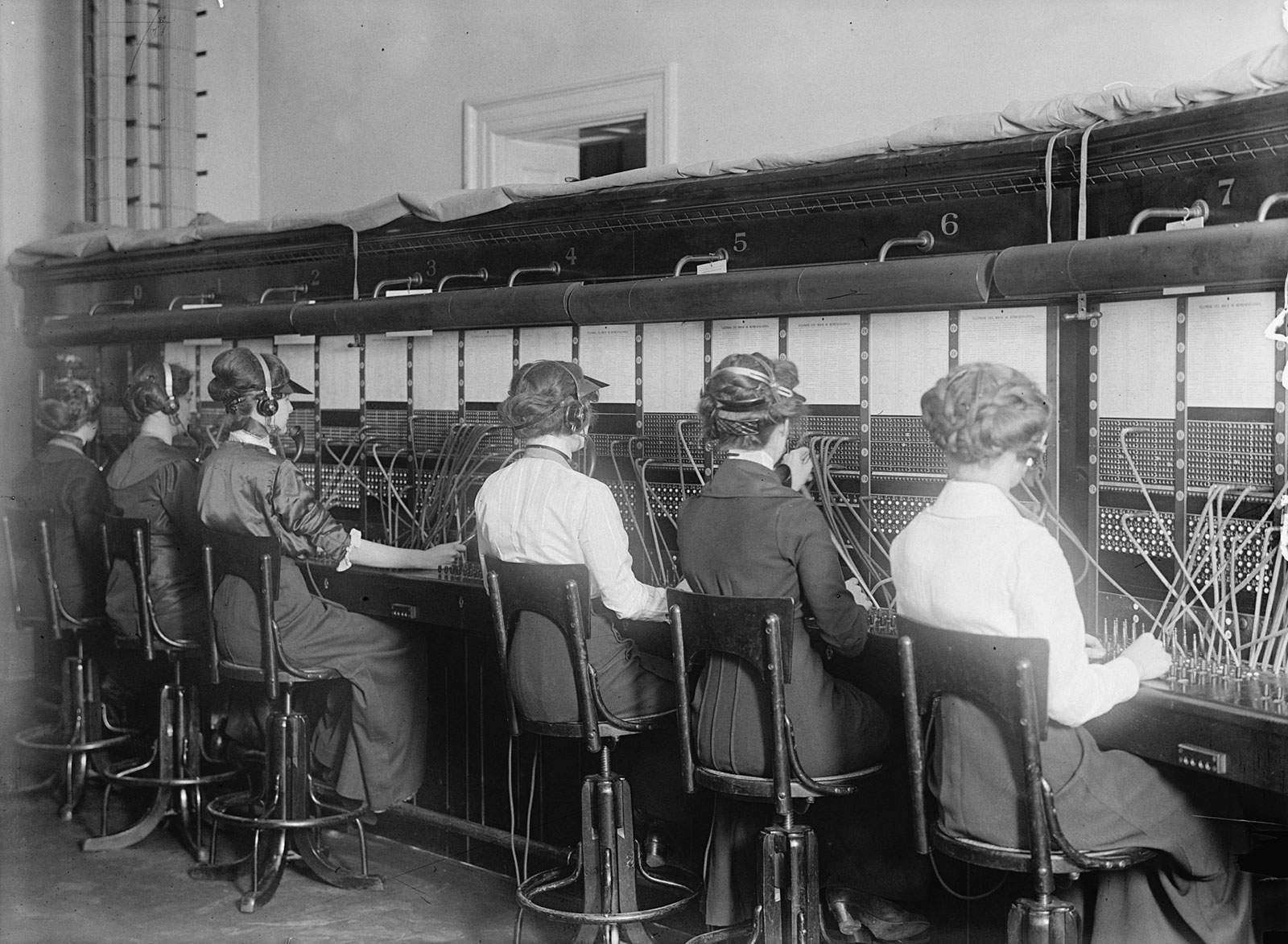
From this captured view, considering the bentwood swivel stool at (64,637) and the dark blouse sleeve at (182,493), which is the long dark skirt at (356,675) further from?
the bentwood swivel stool at (64,637)

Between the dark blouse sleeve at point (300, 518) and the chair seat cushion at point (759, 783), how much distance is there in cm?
156

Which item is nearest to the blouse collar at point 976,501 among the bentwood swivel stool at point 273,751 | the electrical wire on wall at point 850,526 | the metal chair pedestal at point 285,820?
the electrical wire on wall at point 850,526

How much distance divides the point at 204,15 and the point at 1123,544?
5908 millimetres

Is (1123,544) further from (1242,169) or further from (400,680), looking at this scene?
(400,680)

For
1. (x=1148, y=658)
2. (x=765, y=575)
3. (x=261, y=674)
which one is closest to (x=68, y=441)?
(x=261, y=674)

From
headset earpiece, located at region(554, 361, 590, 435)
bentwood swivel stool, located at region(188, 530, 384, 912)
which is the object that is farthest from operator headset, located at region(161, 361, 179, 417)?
headset earpiece, located at region(554, 361, 590, 435)

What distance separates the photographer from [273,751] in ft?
12.9

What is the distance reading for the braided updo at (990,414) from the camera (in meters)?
2.44

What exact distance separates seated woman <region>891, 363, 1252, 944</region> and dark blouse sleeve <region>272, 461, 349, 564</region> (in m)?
1.99

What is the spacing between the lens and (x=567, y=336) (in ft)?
14.5

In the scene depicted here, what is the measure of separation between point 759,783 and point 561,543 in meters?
0.81

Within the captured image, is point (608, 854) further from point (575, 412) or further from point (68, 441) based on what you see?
point (68, 441)

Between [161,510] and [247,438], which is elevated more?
[247,438]

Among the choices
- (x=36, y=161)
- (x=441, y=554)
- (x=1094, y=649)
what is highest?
(x=36, y=161)
